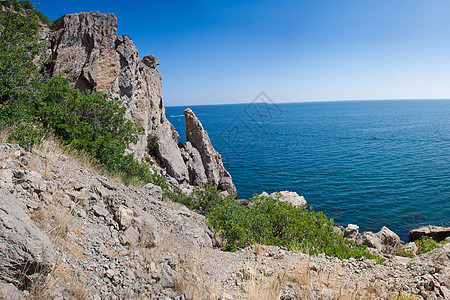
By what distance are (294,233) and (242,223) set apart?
6.78ft

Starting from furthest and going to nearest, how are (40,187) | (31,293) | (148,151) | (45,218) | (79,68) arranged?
1. (148,151)
2. (79,68)
3. (40,187)
4. (45,218)
5. (31,293)

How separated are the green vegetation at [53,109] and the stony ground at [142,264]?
3.52 metres

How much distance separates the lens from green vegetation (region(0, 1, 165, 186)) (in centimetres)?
1032

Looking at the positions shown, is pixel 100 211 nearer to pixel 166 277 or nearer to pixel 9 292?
pixel 166 277

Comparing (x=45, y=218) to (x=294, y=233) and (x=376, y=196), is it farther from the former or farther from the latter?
(x=376, y=196)

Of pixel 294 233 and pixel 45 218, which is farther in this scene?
pixel 294 233

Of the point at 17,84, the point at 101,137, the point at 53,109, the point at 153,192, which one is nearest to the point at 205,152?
the point at 101,137

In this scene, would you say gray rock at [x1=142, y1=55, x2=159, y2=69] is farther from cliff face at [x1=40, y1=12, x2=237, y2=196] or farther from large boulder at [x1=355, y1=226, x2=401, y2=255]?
large boulder at [x1=355, y1=226, x2=401, y2=255]

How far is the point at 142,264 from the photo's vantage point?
209 inches

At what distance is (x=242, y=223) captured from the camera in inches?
388

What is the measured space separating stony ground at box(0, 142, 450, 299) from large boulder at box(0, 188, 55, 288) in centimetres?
13

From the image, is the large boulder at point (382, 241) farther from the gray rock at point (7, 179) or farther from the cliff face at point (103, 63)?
the cliff face at point (103, 63)

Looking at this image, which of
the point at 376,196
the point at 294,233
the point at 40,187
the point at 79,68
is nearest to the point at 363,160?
the point at 376,196

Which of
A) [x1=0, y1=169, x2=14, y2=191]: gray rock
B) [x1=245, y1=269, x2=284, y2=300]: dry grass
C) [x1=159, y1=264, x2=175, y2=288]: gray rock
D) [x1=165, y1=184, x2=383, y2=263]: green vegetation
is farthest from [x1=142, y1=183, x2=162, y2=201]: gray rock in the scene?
[x1=245, y1=269, x2=284, y2=300]: dry grass
